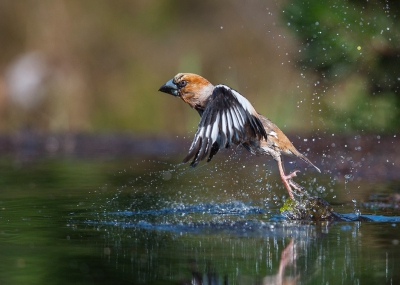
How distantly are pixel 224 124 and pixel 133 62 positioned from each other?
10.2 metres

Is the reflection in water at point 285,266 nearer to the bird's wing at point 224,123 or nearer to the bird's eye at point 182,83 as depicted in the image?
the bird's wing at point 224,123

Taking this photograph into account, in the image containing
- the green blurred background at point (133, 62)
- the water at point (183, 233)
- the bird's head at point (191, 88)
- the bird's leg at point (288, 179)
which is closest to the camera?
the water at point (183, 233)

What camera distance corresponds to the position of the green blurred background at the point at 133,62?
15.4m

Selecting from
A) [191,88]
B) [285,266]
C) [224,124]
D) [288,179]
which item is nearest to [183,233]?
[224,124]

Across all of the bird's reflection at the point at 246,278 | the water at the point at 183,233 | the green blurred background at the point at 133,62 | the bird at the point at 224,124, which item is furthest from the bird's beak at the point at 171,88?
the green blurred background at the point at 133,62

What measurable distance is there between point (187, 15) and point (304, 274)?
46.2 ft

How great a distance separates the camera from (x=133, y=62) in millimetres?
16828

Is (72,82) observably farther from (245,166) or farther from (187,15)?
(245,166)

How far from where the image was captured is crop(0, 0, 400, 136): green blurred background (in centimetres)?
1543

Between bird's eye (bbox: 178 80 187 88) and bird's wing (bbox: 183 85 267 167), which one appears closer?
bird's wing (bbox: 183 85 267 167)

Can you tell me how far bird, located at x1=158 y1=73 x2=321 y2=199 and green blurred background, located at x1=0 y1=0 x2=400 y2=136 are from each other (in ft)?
15.2

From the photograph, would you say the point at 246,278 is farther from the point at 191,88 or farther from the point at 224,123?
the point at 191,88

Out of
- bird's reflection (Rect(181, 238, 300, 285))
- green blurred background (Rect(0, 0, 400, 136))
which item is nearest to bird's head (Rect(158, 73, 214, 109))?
bird's reflection (Rect(181, 238, 300, 285))

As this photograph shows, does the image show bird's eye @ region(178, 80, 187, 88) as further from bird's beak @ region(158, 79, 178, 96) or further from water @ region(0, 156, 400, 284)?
water @ region(0, 156, 400, 284)
